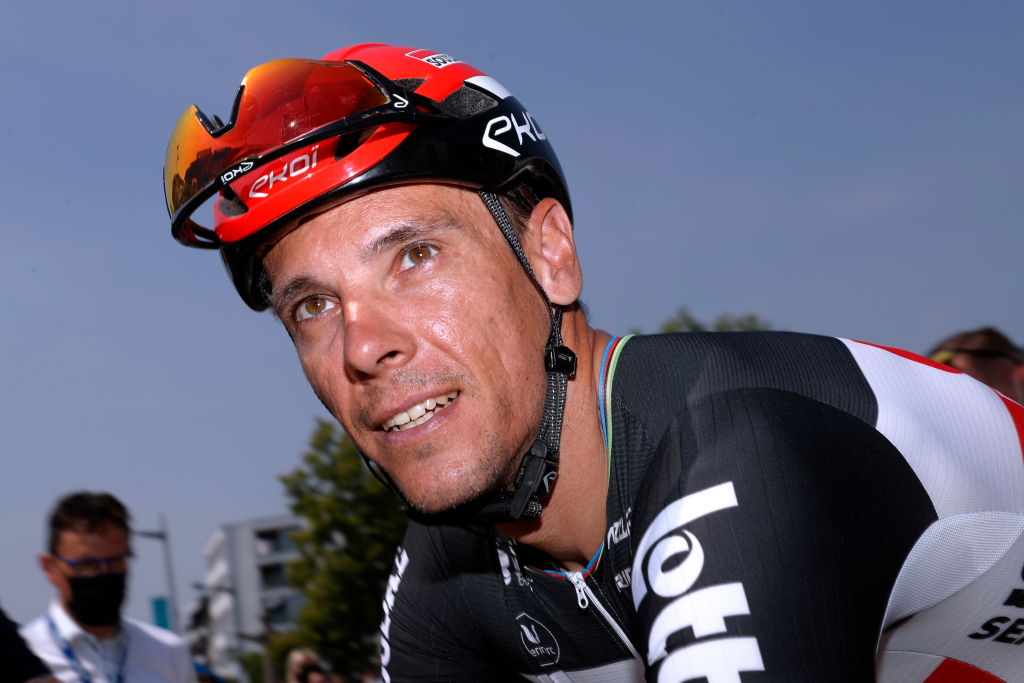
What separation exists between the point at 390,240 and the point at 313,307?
1.16 feet

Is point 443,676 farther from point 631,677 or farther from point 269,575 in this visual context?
point 269,575

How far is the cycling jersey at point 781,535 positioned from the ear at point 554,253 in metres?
0.24

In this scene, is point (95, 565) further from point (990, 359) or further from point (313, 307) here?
point (990, 359)

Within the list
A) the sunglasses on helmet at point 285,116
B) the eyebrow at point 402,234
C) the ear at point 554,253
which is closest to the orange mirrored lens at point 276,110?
the sunglasses on helmet at point 285,116

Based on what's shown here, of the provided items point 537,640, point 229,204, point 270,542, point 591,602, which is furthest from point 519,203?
point 270,542

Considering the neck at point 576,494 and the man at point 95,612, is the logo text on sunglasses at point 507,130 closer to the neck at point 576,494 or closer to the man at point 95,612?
the neck at point 576,494

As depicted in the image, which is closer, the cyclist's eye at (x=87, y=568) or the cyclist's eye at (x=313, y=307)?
the cyclist's eye at (x=313, y=307)

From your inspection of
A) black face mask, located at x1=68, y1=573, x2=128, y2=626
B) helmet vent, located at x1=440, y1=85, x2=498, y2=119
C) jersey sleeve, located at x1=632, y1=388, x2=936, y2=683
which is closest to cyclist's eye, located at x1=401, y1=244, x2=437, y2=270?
helmet vent, located at x1=440, y1=85, x2=498, y2=119

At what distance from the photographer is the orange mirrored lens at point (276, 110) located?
9.25 feet

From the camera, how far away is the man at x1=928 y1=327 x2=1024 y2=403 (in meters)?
6.39

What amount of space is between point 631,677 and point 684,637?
1.18 m

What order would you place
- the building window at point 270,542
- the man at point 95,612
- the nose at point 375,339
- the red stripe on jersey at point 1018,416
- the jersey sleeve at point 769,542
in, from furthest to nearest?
1. the building window at point 270,542
2. the man at point 95,612
3. the red stripe on jersey at point 1018,416
4. the nose at point 375,339
5. the jersey sleeve at point 769,542

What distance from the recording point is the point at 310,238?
110 inches

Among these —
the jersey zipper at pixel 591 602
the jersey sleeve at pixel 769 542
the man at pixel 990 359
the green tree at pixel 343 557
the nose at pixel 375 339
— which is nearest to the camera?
the jersey sleeve at pixel 769 542
